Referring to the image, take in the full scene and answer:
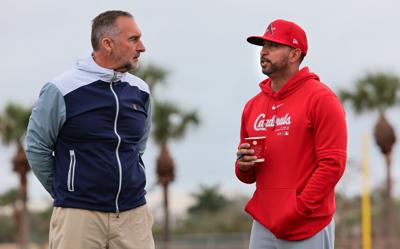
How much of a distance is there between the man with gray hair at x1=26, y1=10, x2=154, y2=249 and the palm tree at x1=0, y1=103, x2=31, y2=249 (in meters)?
28.2

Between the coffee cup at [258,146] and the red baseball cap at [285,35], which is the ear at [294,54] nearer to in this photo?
the red baseball cap at [285,35]

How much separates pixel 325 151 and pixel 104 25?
1.52 meters

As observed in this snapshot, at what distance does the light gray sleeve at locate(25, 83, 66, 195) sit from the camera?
6.02 metres

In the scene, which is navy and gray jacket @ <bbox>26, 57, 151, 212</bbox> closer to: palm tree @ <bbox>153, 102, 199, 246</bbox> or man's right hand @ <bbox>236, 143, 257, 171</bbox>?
man's right hand @ <bbox>236, 143, 257, 171</bbox>

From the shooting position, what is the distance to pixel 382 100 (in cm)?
3381

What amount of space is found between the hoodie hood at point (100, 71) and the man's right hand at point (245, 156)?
842 mm

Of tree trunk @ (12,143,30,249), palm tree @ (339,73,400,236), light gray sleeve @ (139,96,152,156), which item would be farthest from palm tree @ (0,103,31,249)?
light gray sleeve @ (139,96,152,156)

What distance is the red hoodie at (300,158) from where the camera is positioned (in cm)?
598

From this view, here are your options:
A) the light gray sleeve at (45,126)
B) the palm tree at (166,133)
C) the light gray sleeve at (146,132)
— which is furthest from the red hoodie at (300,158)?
the palm tree at (166,133)

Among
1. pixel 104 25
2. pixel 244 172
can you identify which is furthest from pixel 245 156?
pixel 104 25

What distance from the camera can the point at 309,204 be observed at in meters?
5.96

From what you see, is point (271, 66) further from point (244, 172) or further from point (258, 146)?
point (244, 172)

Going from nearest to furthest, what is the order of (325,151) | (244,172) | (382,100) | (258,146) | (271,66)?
(325,151)
(258,146)
(271,66)
(244,172)
(382,100)

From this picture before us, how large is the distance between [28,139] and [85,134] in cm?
39
